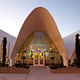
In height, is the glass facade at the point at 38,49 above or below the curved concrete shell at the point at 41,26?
below

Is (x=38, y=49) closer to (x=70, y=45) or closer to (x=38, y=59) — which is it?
(x=38, y=59)

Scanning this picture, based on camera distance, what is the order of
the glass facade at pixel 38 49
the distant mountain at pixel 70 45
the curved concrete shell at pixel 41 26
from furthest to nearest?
the glass facade at pixel 38 49 < the distant mountain at pixel 70 45 < the curved concrete shell at pixel 41 26

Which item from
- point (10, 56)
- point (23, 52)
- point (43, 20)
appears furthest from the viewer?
point (23, 52)

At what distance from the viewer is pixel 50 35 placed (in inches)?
894

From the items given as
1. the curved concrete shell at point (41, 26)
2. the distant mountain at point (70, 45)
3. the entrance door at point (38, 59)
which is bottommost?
the entrance door at point (38, 59)

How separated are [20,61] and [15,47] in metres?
3.26

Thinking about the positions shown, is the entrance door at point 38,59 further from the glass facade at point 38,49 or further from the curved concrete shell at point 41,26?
the curved concrete shell at point 41,26

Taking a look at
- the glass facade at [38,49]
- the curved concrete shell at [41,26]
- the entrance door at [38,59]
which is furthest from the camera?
the glass facade at [38,49]

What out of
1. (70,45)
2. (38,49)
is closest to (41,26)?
(38,49)

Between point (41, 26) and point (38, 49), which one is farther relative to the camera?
point (38, 49)

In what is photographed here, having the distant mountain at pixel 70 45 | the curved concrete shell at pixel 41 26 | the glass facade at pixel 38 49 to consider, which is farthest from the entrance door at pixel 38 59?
the distant mountain at pixel 70 45

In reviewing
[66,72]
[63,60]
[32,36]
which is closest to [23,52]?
[32,36]

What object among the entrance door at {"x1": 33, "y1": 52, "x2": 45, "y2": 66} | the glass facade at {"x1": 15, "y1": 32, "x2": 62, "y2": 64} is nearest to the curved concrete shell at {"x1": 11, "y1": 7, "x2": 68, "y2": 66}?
the glass facade at {"x1": 15, "y1": 32, "x2": 62, "y2": 64}

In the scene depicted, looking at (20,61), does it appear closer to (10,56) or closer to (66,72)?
(10,56)
